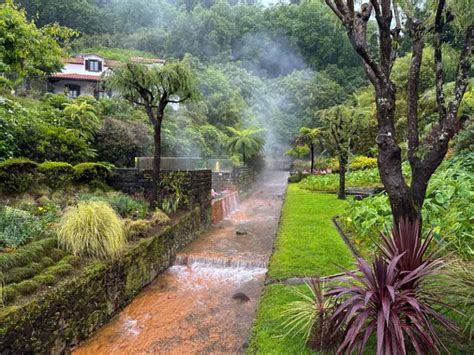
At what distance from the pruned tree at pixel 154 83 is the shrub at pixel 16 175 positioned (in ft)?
7.67

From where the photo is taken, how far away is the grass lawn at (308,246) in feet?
16.4

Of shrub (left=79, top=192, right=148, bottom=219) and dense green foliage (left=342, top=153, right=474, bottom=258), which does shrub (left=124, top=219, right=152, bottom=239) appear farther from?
dense green foliage (left=342, top=153, right=474, bottom=258)

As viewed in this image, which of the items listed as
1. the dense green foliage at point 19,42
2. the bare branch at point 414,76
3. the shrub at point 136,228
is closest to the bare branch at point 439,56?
the bare branch at point 414,76

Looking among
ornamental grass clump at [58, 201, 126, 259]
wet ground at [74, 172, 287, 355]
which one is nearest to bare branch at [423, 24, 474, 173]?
wet ground at [74, 172, 287, 355]

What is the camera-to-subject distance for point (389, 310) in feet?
8.17

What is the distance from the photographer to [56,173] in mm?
7715

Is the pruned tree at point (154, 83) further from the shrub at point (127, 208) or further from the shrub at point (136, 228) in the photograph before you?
the shrub at point (136, 228)

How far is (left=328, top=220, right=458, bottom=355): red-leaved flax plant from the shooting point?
2.41 meters

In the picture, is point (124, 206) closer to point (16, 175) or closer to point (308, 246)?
point (16, 175)

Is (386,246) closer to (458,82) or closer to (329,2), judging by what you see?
(458,82)

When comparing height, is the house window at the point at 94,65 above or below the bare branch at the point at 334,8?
above

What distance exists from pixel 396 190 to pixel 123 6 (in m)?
64.9

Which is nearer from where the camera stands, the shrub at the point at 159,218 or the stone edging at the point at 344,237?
the stone edging at the point at 344,237

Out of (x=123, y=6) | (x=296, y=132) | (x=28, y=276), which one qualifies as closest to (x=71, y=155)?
(x=28, y=276)
